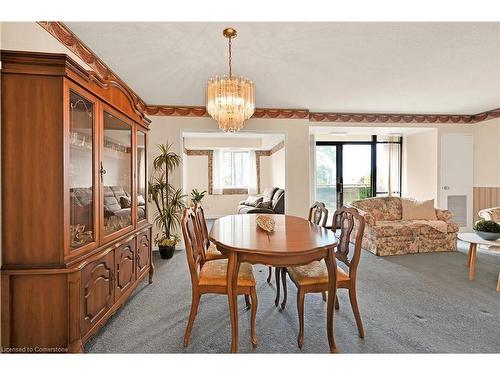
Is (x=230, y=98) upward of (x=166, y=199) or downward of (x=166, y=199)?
upward

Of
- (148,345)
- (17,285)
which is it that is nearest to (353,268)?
(148,345)

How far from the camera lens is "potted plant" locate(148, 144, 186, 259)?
382 cm

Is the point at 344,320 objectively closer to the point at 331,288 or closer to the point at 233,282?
the point at 331,288

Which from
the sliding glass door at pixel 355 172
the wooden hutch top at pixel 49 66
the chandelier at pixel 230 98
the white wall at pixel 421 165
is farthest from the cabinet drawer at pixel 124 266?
the white wall at pixel 421 165

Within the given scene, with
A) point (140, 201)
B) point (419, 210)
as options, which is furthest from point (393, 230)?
point (140, 201)

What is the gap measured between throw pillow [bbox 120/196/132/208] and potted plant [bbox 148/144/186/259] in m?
1.41

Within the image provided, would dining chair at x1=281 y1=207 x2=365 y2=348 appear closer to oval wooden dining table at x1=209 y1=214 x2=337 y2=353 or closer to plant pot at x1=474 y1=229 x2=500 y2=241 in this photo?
oval wooden dining table at x1=209 y1=214 x2=337 y2=353

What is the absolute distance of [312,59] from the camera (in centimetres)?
258

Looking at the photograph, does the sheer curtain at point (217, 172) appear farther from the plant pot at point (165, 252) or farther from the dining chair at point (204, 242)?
the dining chair at point (204, 242)

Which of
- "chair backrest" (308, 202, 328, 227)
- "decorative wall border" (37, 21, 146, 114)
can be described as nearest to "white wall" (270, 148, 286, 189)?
"chair backrest" (308, 202, 328, 227)

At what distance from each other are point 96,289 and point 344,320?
6.18 ft

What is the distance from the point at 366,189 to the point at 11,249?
6.27 metres

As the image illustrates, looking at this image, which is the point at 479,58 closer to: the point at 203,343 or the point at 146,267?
the point at 203,343

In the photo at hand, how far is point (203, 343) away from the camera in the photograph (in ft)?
5.71
